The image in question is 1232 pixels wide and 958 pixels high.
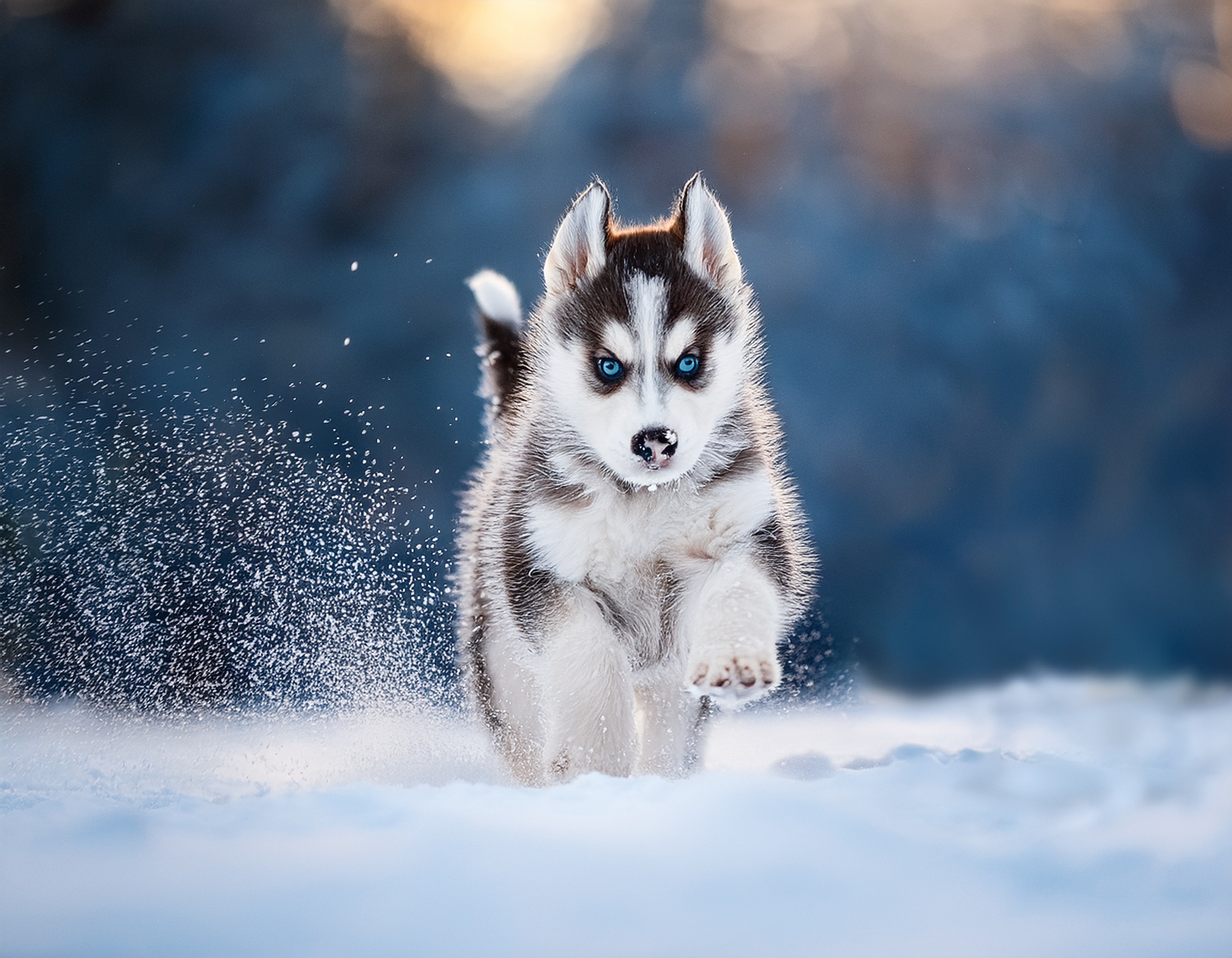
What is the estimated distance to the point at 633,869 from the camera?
6.03 feet

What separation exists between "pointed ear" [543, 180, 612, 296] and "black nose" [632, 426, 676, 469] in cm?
60

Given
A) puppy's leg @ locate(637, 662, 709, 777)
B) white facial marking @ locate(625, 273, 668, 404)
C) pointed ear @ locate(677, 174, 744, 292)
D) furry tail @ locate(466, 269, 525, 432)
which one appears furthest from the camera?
furry tail @ locate(466, 269, 525, 432)

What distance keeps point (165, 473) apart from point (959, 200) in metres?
3.34

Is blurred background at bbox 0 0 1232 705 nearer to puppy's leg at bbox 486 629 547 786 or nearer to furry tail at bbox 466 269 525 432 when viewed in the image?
puppy's leg at bbox 486 629 547 786

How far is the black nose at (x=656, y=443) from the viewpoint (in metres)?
2.00

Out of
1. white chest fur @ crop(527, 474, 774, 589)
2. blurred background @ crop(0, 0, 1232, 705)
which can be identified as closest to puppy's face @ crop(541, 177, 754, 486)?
white chest fur @ crop(527, 474, 774, 589)

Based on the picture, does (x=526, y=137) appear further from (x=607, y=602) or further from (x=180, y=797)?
(x=180, y=797)

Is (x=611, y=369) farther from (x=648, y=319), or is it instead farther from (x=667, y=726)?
(x=667, y=726)

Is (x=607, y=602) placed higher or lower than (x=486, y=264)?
lower

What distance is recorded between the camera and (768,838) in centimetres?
187

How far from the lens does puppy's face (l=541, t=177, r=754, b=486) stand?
209 cm

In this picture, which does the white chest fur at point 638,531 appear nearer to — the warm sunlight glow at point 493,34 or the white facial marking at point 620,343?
the white facial marking at point 620,343

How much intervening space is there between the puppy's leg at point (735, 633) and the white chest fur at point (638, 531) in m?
0.11

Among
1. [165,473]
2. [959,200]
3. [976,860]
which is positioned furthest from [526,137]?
[976,860]
